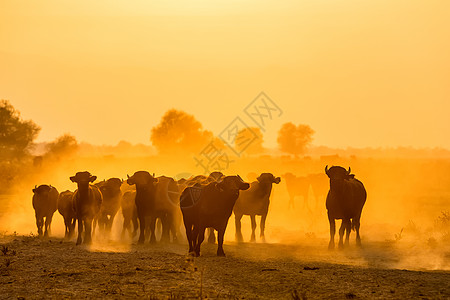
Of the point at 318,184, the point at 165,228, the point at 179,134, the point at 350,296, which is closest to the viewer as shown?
the point at 350,296

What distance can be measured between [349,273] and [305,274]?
97 centimetres

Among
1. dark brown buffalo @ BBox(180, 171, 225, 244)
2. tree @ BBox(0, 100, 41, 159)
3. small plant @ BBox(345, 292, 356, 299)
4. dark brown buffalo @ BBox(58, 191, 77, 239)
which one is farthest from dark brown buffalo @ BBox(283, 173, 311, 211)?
tree @ BBox(0, 100, 41, 159)

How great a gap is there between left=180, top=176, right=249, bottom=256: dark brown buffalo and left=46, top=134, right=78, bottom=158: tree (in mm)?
62208

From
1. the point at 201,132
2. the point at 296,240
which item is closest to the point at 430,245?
the point at 296,240

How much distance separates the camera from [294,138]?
13262cm

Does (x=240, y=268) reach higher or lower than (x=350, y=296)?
higher

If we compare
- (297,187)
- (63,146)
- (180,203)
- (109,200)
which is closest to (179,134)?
(63,146)

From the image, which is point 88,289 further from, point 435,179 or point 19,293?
point 435,179

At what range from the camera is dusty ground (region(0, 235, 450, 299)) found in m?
12.2

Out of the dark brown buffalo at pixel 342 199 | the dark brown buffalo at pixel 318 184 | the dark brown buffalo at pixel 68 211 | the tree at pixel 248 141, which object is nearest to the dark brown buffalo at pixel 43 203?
the dark brown buffalo at pixel 68 211

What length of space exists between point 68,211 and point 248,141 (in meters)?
105

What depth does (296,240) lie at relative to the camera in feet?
78.8

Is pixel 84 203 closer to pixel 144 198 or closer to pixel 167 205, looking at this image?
pixel 144 198

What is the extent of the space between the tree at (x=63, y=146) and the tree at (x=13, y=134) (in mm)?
9732
